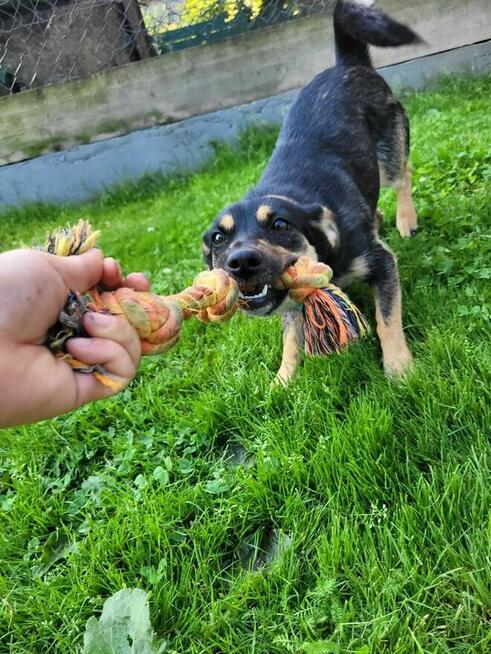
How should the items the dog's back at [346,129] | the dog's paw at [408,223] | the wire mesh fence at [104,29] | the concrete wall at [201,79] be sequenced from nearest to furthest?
the dog's back at [346,129]
the dog's paw at [408,223]
the wire mesh fence at [104,29]
the concrete wall at [201,79]

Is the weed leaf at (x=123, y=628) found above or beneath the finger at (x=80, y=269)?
beneath

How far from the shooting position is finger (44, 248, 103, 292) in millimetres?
1410

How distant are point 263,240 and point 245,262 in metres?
0.30

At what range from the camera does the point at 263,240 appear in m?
2.58

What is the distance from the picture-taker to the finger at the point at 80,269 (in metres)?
1.41

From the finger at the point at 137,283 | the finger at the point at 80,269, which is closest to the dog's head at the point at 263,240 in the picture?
the finger at the point at 137,283

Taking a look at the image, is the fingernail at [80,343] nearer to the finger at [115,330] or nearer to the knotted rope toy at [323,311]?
the finger at [115,330]

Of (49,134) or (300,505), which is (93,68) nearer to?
(49,134)

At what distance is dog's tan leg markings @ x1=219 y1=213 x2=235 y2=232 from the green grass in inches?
24.6

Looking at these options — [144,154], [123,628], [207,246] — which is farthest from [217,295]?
[144,154]

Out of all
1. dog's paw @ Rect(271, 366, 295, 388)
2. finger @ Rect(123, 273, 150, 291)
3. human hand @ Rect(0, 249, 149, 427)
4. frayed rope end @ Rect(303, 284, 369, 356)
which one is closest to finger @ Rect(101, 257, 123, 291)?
finger @ Rect(123, 273, 150, 291)

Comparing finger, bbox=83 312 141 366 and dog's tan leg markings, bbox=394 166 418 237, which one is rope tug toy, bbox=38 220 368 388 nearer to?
finger, bbox=83 312 141 366

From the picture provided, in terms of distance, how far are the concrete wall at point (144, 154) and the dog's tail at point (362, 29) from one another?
10.1 feet

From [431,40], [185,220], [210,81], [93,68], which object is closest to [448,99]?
[431,40]
